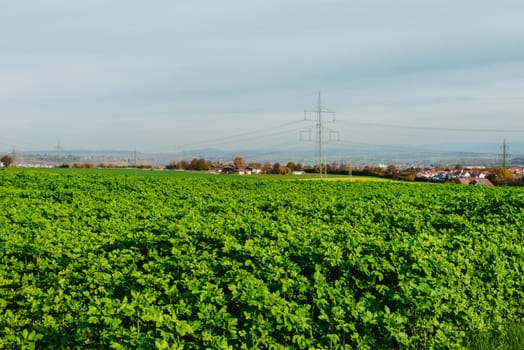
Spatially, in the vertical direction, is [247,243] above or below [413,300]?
above

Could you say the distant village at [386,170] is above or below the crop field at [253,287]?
above

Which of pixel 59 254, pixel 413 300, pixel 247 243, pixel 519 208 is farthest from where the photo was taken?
pixel 519 208

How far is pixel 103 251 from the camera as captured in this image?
7512mm

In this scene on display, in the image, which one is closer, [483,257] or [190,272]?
[190,272]

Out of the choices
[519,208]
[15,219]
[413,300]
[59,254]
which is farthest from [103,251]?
[519,208]

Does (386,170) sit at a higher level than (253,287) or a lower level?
higher

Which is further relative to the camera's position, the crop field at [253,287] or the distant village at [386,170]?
the distant village at [386,170]

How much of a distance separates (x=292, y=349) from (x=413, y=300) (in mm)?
1492

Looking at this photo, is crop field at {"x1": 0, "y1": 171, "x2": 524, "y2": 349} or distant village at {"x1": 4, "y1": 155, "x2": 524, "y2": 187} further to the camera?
distant village at {"x1": 4, "y1": 155, "x2": 524, "y2": 187}

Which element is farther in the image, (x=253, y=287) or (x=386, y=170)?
(x=386, y=170)

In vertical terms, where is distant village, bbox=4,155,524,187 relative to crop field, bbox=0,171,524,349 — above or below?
above

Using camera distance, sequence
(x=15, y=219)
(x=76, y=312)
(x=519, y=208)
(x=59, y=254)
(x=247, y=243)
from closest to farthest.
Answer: (x=76, y=312) → (x=247, y=243) → (x=59, y=254) → (x=15, y=219) → (x=519, y=208)

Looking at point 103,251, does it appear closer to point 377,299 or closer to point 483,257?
point 377,299

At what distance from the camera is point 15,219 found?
9.68 m
